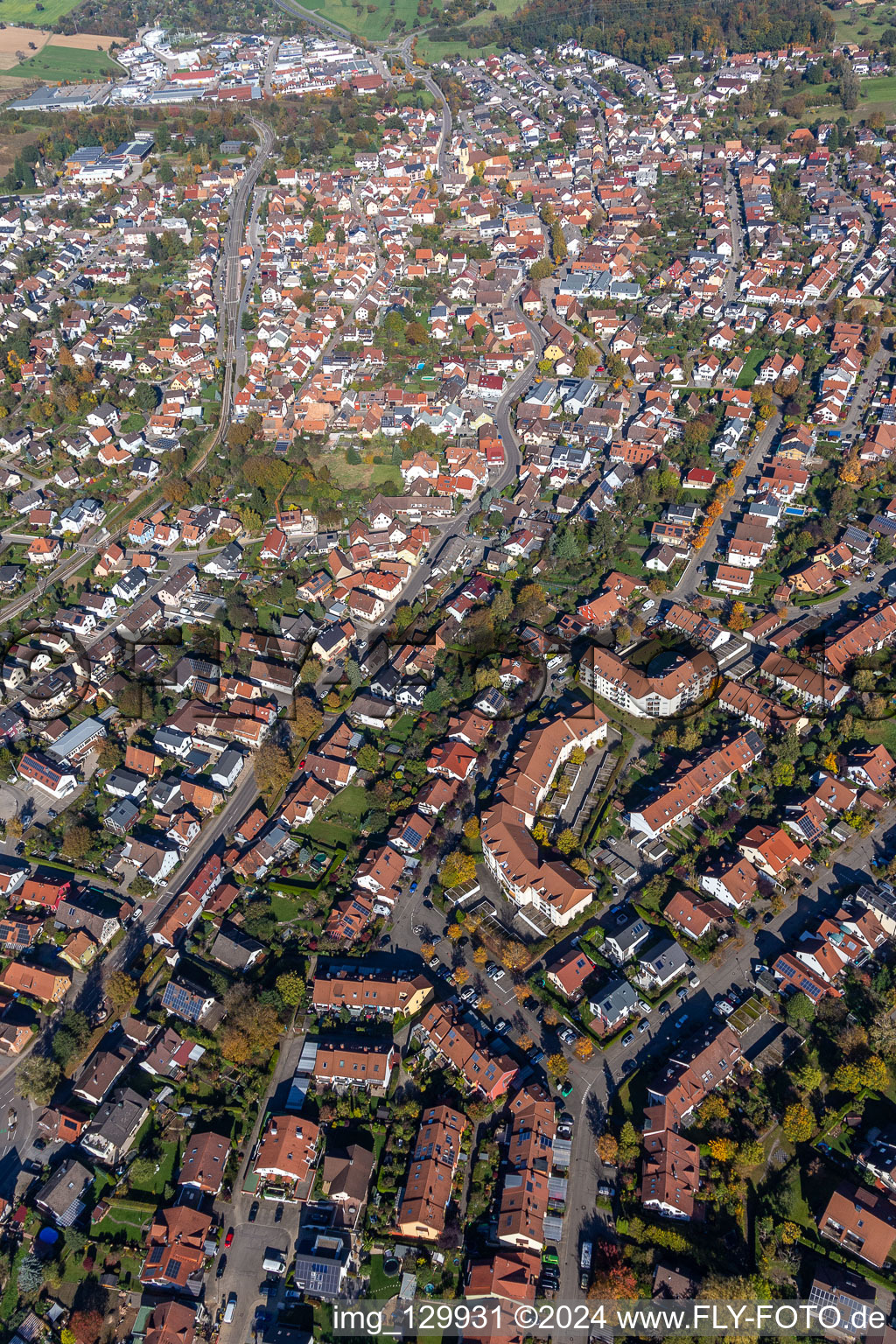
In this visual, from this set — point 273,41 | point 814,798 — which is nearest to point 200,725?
point 814,798

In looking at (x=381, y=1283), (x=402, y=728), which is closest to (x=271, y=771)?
(x=402, y=728)

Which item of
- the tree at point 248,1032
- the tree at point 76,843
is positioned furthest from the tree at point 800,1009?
the tree at point 76,843

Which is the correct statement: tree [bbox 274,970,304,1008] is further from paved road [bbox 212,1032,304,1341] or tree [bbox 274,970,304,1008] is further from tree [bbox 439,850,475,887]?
tree [bbox 439,850,475,887]

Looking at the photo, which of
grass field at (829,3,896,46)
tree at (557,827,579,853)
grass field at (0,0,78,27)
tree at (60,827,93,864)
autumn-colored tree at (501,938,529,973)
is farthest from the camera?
grass field at (0,0,78,27)

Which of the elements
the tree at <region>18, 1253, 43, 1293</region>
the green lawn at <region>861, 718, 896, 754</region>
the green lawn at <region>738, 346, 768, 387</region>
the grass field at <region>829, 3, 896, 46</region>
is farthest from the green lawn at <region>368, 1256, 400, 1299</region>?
the grass field at <region>829, 3, 896, 46</region>

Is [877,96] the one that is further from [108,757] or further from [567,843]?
[108,757]

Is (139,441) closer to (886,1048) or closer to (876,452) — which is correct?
(876,452)
